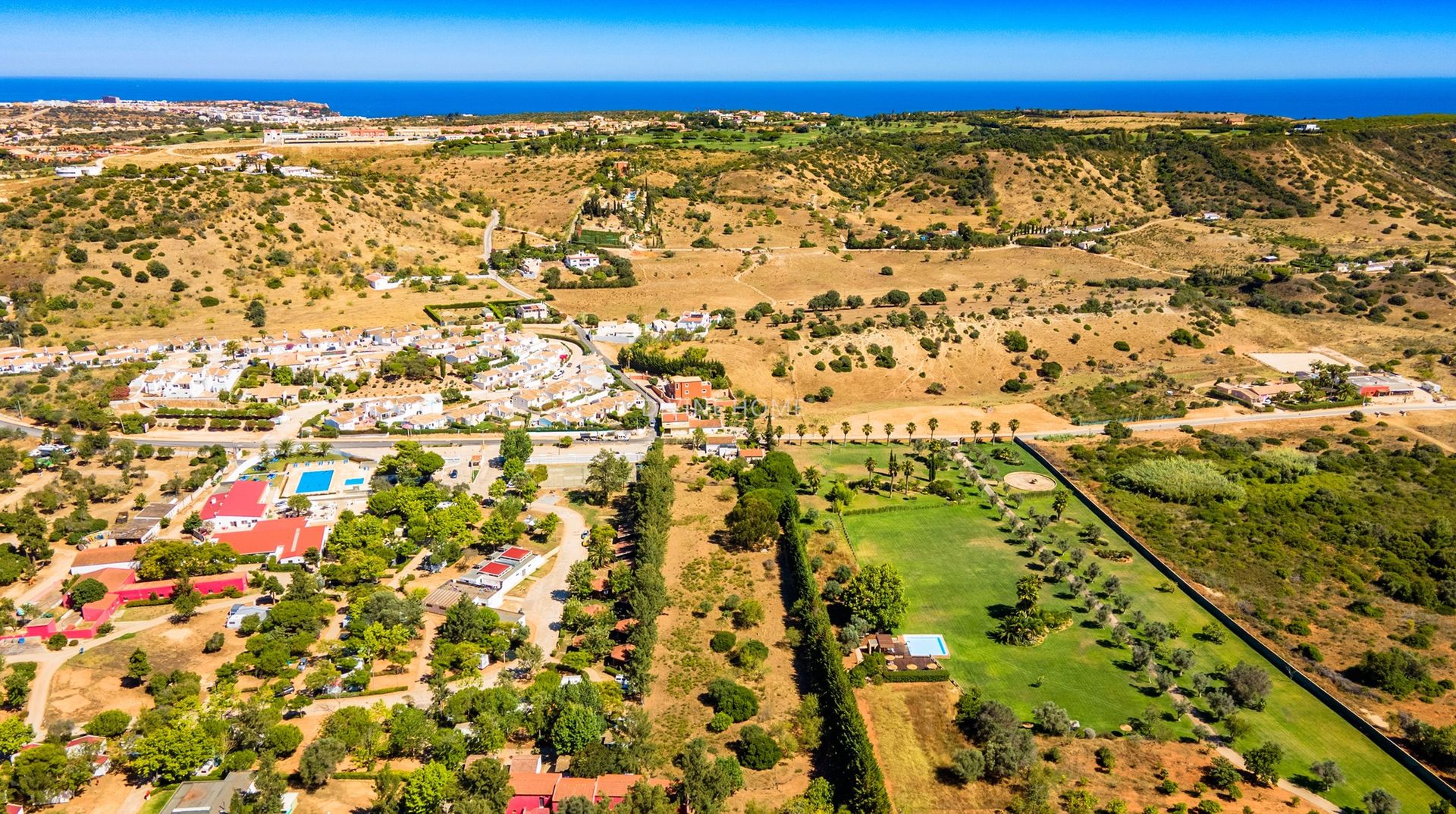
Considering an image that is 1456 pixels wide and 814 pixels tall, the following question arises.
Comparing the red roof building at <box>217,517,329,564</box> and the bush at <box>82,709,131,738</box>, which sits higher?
the red roof building at <box>217,517,329,564</box>

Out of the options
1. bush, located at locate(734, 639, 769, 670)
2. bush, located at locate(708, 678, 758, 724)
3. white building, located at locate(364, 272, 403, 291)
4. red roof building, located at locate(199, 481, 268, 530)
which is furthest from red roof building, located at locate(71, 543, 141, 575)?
white building, located at locate(364, 272, 403, 291)

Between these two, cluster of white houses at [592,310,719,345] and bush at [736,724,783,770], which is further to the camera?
cluster of white houses at [592,310,719,345]

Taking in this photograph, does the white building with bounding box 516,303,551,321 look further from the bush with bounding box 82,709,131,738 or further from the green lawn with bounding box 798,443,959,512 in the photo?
the bush with bounding box 82,709,131,738

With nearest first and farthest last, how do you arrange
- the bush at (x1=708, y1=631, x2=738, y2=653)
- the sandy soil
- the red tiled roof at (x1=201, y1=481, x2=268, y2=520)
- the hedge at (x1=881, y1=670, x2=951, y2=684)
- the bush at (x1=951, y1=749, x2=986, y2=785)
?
the bush at (x1=951, y1=749, x2=986, y2=785), the sandy soil, the hedge at (x1=881, y1=670, x2=951, y2=684), the bush at (x1=708, y1=631, x2=738, y2=653), the red tiled roof at (x1=201, y1=481, x2=268, y2=520)

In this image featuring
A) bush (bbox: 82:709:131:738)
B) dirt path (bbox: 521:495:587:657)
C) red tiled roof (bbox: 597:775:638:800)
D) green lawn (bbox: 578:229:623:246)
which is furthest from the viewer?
green lawn (bbox: 578:229:623:246)

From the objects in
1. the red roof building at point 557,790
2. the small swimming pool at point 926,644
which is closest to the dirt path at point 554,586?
the red roof building at point 557,790

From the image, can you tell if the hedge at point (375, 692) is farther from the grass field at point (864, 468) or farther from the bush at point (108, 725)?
the grass field at point (864, 468)
